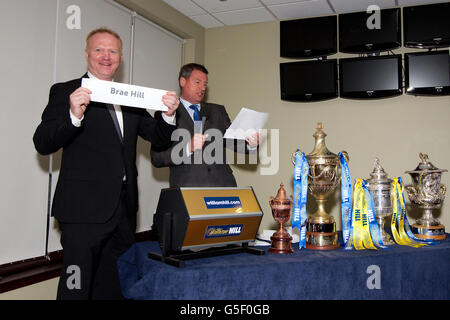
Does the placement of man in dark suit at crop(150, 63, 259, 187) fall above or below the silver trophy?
above

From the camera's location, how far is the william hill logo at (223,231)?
1.42 metres

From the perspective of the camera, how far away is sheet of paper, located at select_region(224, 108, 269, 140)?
1.95 m

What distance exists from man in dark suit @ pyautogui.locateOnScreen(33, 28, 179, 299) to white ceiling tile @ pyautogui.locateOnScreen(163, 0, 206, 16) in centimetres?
199

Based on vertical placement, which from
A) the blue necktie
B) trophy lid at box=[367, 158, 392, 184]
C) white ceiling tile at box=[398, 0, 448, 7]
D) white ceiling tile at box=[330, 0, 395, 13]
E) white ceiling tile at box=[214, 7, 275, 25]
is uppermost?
white ceiling tile at box=[214, 7, 275, 25]

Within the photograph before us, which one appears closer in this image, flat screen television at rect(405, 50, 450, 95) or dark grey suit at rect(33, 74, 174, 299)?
dark grey suit at rect(33, 74, 174, 299)

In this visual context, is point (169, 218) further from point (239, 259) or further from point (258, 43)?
point (258, 43)

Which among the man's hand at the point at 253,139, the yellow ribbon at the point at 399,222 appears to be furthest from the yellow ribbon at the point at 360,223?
the man's hand at the point at 253,139

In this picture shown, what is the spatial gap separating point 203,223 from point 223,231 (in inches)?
4.6

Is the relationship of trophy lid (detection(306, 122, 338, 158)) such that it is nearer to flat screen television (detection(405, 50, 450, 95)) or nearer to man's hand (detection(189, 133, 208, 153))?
man's hand (detection(189, 133, 208, 153))

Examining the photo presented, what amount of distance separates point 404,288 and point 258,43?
331 cm

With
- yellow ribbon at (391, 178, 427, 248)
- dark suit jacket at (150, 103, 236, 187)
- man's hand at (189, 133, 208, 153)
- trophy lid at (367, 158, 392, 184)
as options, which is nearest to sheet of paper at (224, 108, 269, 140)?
man's hand at (189, 133, 208, 153)

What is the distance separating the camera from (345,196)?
1.71 metres
